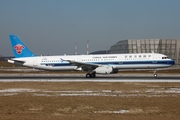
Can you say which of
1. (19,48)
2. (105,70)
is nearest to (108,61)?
(105,70)

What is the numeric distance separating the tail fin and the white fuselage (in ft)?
2.98

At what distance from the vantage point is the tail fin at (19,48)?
47.6 m

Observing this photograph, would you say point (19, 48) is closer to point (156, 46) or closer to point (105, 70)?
point (105, 70)

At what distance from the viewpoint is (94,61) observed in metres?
44.2

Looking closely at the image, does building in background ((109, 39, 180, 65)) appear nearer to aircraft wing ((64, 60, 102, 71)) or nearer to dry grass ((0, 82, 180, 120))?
aircraft wing ((64, 60, 102, 71))

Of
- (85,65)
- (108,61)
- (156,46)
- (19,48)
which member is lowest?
(85,65)

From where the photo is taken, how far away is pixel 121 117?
493 inches

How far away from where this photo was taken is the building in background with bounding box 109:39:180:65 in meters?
93.9

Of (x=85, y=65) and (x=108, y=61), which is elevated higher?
(x=108, y=61)

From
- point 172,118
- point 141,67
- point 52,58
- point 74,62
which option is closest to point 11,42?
point 52,58

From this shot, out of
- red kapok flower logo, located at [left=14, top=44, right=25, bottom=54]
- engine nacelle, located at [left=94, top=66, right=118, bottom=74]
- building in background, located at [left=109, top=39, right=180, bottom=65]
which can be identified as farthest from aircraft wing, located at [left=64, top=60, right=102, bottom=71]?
building in background, located at [left=109, top=39, right=180, bottom=65]

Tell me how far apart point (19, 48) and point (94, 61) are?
13833 millimetres

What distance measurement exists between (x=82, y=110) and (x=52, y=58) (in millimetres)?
32472

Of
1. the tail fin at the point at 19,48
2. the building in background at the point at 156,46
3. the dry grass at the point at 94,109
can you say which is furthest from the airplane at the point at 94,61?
the building in background at the point at 156,46
